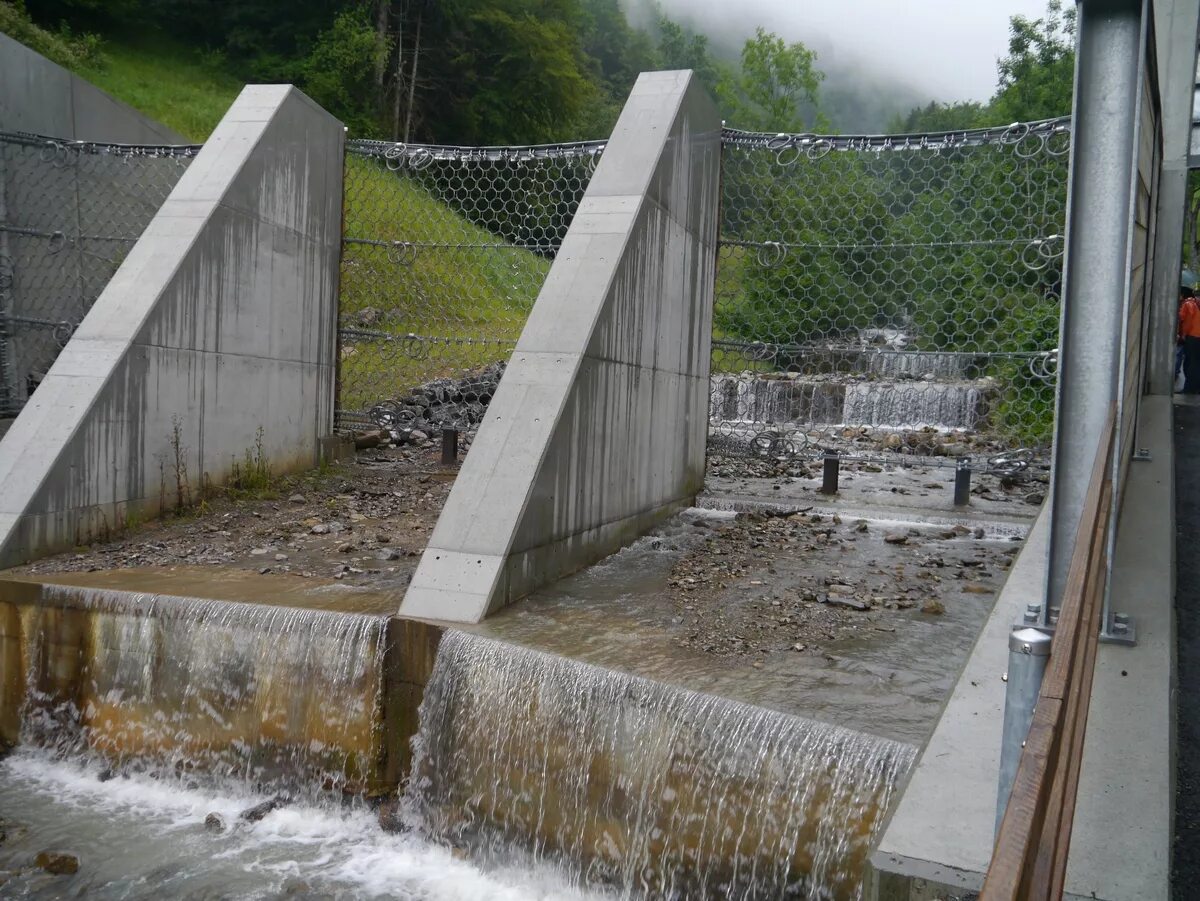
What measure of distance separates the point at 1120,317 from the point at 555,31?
33.2 m

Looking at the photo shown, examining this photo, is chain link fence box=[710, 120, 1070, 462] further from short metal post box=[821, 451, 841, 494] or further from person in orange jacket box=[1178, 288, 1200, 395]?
person in orange jacket box=[1178, 288, 1200, 395]

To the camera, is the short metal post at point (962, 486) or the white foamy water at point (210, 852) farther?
the short metal post at point (962, 486)

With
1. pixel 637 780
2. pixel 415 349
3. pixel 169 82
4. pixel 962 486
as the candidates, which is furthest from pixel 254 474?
pixel 169 82

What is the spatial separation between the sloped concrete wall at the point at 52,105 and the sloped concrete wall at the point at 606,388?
221 inches

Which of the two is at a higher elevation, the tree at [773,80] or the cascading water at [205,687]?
the tree at [773,80]

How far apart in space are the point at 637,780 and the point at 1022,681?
2.19m

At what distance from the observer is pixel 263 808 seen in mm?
4465

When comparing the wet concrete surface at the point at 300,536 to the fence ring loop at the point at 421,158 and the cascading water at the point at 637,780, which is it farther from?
the fence ring loop at the point at 421,158

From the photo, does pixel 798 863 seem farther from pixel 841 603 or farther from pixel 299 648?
pixel 299 648

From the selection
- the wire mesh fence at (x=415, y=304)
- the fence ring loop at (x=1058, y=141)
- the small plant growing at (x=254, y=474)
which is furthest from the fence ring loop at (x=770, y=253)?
the small plant growing at (x=254, y=474)

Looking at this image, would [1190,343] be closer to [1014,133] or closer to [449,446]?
[1014,133]

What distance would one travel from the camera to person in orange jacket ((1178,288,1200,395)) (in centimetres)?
998

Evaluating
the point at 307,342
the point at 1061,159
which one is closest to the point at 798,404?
the point at 1061,159

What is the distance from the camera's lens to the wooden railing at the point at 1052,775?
1067 millimetres
